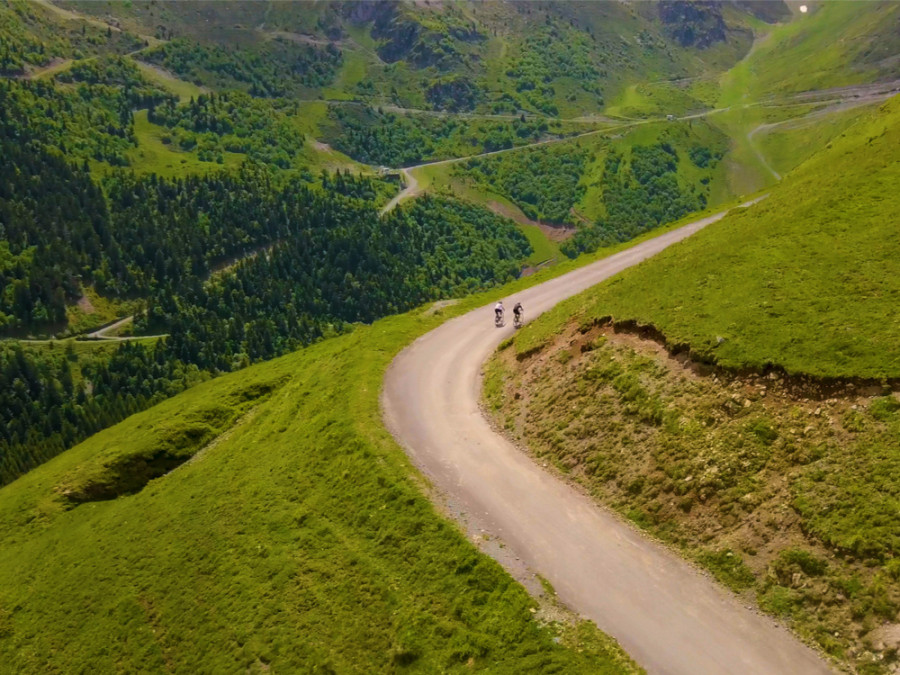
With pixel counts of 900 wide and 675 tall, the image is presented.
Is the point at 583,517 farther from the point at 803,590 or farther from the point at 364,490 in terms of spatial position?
the point at 364,490

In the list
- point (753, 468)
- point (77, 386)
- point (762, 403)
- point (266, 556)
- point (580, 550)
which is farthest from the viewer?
point (77, 386)

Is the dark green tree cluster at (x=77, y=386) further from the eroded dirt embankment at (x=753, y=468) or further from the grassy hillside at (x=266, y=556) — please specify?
the eroded dirt embankment at (x=753, y=468)

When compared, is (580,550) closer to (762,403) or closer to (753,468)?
(753,468)

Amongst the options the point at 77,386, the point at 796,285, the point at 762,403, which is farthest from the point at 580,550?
the point at 77,386

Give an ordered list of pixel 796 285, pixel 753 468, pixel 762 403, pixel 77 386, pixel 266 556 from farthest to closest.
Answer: pixel 77 386 < pixel 266 556 < pixel 796 285 < pixel 762 403 < pixel 753 468

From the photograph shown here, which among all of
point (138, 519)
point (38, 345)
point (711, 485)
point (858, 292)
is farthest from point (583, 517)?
point (38, 345)

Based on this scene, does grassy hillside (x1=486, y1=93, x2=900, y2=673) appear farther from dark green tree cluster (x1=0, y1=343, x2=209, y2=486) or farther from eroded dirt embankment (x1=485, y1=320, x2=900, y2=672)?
dark green tree cluster (x1=0, y1=343, x2=209, y2=486)
